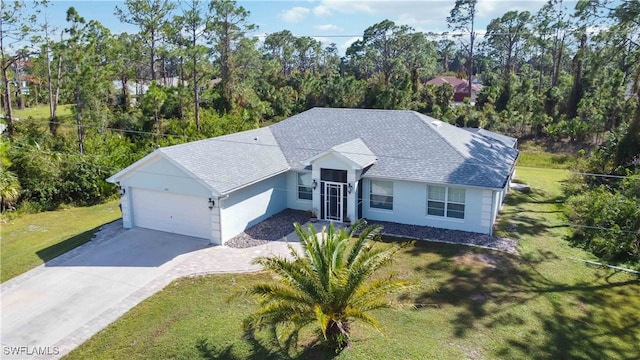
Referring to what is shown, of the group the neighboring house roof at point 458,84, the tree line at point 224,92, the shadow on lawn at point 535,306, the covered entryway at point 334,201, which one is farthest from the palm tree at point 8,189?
the neighboring house roof at point 458,84

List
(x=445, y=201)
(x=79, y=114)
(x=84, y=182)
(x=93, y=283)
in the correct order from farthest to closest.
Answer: (x=79, y=114) → (x=84, y=182) → (x=445, y=201) → (x=93, y=283)

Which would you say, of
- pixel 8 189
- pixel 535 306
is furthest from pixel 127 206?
pixel 535 306

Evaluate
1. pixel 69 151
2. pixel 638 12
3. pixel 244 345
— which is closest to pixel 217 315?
pixel 244 345

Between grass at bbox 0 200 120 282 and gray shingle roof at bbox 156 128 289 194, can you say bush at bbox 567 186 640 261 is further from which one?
grass at bbox 0 200 120 282

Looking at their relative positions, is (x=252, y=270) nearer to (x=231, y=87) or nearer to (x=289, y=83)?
(x=231, y=87)

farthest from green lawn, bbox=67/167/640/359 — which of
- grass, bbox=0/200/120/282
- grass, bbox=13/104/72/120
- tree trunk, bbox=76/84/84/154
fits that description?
grass, bbox=13/104/72/120

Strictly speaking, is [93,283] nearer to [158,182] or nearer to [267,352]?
[158,182]
